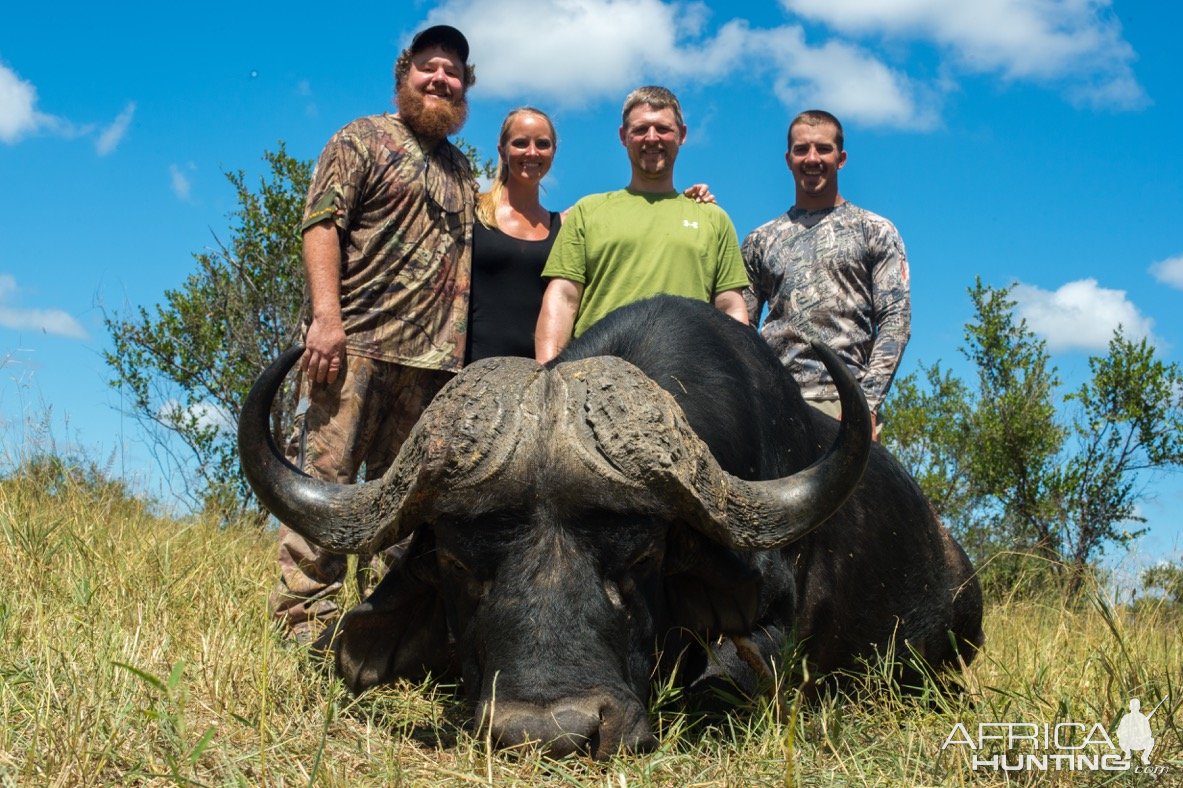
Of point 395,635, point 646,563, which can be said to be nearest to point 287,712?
point 395,635

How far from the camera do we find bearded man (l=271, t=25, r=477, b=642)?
236 inches

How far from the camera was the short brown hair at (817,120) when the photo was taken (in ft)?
24.1

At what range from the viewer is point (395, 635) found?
14.7 ft

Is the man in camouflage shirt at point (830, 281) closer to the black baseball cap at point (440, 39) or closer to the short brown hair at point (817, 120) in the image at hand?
the short brown hair at point (817, 120)

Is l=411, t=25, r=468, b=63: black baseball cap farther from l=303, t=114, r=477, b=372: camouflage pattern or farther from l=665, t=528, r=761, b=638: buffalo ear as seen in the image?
l=665, t=528, r=761, b=638: buffalo ear

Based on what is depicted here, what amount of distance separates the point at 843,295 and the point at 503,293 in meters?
2.20

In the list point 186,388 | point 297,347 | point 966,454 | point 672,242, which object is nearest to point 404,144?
point 672,242

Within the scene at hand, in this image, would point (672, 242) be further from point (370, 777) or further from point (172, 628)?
point (370, 777)

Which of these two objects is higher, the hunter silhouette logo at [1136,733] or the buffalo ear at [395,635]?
the buffalo ear at [395,635]

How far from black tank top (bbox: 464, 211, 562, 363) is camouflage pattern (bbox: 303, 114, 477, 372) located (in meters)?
0.22

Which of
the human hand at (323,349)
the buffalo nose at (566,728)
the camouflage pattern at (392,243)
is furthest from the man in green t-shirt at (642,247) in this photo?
the buffalo nose at (566,728)

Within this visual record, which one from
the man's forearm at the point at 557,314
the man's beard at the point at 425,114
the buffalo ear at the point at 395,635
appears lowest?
the buffalo ear at the point at 395,635

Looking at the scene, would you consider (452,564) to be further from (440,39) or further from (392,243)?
(440,39)

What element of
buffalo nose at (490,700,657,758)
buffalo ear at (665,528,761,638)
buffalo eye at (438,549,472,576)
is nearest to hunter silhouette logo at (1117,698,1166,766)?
buffalo ear at (665,528,761,638)
